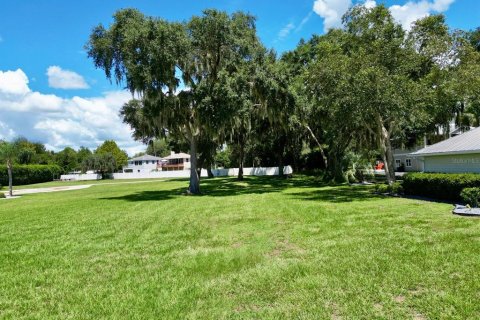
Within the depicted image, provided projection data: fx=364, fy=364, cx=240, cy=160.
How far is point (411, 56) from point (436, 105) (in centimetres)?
252

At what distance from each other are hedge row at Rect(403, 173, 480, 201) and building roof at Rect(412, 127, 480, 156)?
154 cm

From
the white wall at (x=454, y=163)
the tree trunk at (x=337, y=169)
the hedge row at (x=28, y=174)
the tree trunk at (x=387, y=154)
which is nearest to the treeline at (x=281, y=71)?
the tree trunk at (x=387, y=154)

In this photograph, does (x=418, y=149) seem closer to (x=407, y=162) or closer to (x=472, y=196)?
(x=407, y=162)

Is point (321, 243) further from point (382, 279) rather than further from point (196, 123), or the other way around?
point (196, 123)

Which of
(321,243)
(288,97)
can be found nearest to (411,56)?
(288,97)

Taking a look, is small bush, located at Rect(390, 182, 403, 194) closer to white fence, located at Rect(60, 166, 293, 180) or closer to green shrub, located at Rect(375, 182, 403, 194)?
green shrub, located at Rect(375, 182, 403, 194)

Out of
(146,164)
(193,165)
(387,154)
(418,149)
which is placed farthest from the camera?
(146,164)

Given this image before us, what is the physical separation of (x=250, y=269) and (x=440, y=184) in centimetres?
1112

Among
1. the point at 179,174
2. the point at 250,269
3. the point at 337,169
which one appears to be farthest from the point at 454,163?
the point at 179,174

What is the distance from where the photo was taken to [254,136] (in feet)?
116

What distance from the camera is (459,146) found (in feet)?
51.3

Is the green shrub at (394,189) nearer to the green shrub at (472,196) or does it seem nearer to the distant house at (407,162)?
the green shrub at (472,196)

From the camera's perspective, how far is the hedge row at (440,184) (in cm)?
1238

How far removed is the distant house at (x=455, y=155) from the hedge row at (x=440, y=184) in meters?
1.49
